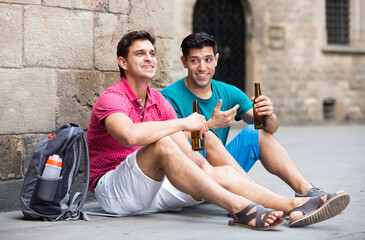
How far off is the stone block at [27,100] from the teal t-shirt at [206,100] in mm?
878

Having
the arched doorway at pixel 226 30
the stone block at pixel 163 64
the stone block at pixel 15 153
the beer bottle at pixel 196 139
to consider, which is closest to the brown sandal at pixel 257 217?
the beer bottle at pixel 196 139

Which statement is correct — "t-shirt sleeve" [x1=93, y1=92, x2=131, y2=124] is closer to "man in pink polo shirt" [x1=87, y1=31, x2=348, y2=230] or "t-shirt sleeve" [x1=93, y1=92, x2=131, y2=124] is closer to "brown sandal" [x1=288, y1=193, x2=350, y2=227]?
"man in pink polo shirt" [x1=87, y1=31, x2=348, y2=230]

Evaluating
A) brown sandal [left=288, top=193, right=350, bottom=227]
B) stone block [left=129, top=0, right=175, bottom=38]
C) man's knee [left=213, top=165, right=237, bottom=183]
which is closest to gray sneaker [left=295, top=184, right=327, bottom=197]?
brown sandal [left=288, top=193, right=350, bottom=227]

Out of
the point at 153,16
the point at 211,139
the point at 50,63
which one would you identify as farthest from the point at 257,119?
the point at 50,63

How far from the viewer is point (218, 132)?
505 cm

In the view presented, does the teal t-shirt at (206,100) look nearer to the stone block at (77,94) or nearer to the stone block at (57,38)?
the stone block at (77,94)

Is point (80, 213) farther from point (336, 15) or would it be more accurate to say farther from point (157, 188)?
point (336, 15)

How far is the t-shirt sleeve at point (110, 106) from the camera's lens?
4164mm

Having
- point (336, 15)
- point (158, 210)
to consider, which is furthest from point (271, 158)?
point (336, 15)

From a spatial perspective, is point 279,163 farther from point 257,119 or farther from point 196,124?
point 196,124

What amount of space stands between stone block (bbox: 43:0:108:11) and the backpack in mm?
1200

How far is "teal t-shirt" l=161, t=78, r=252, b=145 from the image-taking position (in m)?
4.91

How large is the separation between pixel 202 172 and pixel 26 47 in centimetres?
180

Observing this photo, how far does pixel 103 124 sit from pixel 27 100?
928 mm
